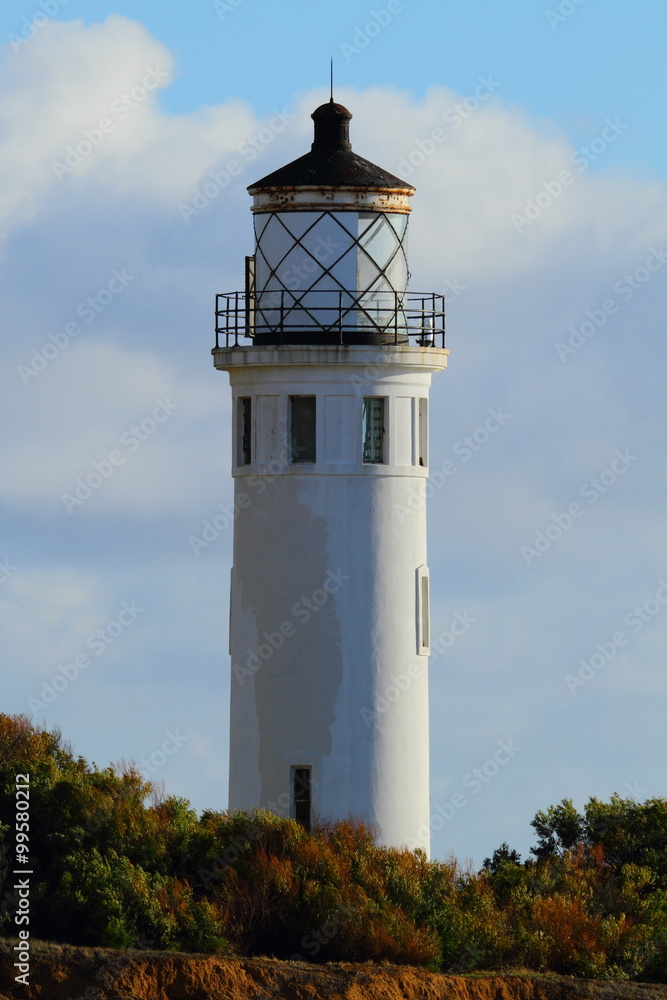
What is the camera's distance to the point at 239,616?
3688 cm

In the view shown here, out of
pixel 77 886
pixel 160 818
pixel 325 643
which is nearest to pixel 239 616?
pixel 325 643

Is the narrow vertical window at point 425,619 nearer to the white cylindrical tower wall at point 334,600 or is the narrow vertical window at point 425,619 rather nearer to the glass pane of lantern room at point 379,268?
the white cylindrical tower wall at point 334,600

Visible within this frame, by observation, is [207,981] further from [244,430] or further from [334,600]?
[244,430]

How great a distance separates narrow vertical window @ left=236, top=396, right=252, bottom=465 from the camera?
121 feet

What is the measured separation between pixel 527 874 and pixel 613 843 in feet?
7.98

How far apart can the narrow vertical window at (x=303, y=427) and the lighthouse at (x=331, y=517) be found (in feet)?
0.07

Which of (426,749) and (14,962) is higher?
(426,749)

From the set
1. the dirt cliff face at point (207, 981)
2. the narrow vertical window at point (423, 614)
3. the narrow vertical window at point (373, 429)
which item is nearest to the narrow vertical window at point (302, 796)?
the narrow vertical window at point (423, 614)

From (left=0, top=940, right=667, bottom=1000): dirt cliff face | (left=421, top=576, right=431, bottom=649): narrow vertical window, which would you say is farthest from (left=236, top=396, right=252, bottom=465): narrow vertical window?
(left=0, top=940, right=667, bottom=1000): dirt cliff face

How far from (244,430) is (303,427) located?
41.2 inches

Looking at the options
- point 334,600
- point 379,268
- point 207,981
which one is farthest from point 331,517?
point 207,981

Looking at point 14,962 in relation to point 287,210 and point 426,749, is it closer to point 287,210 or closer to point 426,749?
point 426,749

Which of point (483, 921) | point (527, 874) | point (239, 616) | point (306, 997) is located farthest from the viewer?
point (239, 616)

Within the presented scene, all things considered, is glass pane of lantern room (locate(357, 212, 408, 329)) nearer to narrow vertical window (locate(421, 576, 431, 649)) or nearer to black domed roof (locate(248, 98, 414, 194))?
black domed roof (locate(248, 98, 414, 194))
